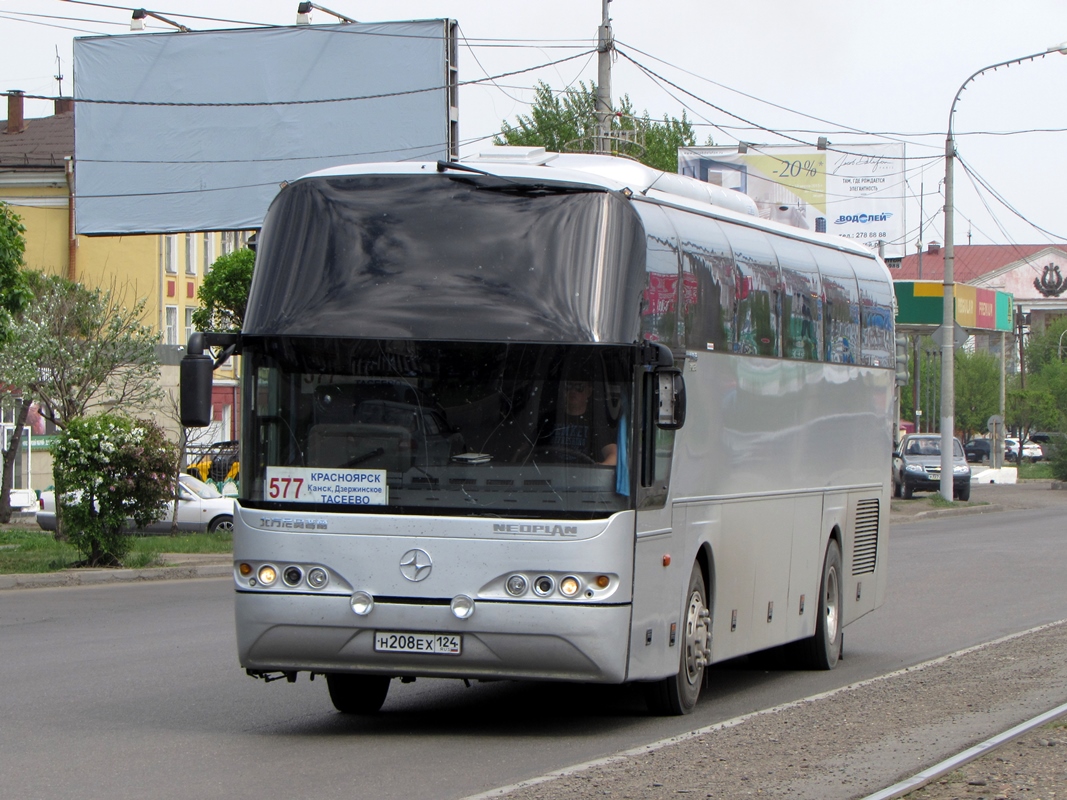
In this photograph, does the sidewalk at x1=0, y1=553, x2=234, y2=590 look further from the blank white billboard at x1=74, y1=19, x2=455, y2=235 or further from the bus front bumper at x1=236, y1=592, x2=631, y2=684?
the bus front bumper at x1=236, y1=592, x2=631, y2=684

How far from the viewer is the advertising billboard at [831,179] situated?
2072 inches

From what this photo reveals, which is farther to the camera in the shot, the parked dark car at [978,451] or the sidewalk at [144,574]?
the parked dark car at [978,451]

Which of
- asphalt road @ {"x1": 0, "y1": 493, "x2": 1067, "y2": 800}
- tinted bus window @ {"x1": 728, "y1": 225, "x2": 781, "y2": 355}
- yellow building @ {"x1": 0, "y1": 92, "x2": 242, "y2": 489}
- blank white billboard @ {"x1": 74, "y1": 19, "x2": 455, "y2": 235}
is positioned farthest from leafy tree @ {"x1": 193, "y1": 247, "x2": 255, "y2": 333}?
tinted bus window @ {"x1": 728, "y1": 225, "x2": 781, "y2": 355}

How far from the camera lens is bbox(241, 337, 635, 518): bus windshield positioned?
8.54m

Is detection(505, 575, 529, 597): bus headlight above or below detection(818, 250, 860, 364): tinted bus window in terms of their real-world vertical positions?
below

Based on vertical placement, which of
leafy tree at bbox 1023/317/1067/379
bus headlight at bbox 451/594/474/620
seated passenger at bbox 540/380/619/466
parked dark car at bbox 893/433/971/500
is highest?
leafy tree at bbox 1023/317/1067/379

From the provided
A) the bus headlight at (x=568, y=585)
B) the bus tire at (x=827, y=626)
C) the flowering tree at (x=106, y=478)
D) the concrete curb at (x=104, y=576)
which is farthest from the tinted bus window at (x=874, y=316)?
the flowering tree at (x=106, y=478)

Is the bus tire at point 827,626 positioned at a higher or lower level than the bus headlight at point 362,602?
lower

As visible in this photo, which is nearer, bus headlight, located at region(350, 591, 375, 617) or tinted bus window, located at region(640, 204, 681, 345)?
bus headlight, located at region(350, 591, 375, 617)

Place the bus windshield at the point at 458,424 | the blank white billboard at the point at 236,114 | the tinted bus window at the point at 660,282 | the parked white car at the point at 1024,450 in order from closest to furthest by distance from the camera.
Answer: the bus windshield at the point at 458,424
the tinted bus window at the point at 660,282
the blank white billboard at the point at 236,114
the parked white car at the point at 1024,450

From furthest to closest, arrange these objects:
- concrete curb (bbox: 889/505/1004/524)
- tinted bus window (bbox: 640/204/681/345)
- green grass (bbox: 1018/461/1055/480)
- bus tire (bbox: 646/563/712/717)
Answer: green grass (bbox: 1018/461/1055/480)
concrete curb (bbox: 889/505/1004/524)
bus tire (bbox: 646/563/712/717)
tinted bus window (bbox: 640/204/681/345)

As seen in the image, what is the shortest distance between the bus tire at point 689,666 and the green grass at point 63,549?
425 inches

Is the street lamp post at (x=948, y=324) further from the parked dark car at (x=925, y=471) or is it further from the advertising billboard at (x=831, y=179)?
the advertising billboard at (x=831, y=179)

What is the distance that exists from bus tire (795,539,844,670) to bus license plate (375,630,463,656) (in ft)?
15.4
